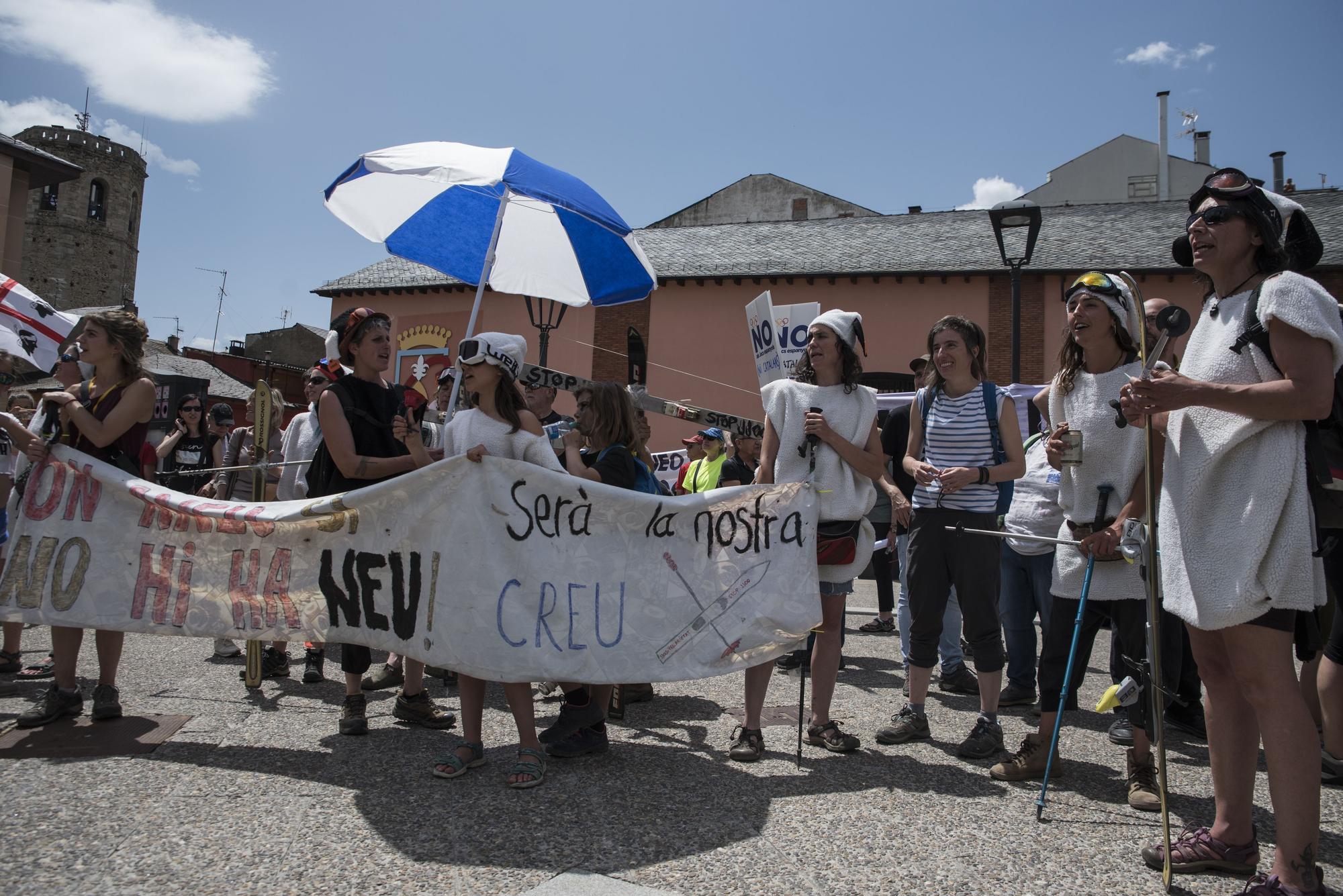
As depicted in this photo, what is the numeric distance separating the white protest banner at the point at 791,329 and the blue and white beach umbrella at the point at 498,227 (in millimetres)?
1879

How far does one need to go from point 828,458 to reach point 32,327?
5578 millimetres

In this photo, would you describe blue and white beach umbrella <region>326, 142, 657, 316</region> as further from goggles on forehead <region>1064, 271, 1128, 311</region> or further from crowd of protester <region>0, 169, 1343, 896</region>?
goggles on forehead <region>1064, 271, 1128, 311</region>

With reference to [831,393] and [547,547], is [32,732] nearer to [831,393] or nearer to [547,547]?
[547,547]

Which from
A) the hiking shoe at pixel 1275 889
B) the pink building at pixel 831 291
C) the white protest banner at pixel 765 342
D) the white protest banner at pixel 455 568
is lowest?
the hiking shoe at pixel 1275 889

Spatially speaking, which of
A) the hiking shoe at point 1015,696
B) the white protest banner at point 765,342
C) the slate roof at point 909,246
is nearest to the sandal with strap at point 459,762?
the hiking shoe at point 1015,696

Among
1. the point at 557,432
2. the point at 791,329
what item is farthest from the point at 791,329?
the point at 557,432

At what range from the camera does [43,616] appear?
4.12 metres

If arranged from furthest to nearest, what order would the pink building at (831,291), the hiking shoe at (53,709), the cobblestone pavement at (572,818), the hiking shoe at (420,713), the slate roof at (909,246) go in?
the slate roof at (909,246) → the pink building at (831,291) → the hiking shoe at (420,713) → the hiking shoe at (53,709) → the cobblestone pavement at (572,818)

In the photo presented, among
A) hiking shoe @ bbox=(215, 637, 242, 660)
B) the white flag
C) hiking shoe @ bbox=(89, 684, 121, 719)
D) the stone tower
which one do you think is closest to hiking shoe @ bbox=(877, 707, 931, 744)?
hiking shoe @ bbox=(89, 684, 121, 719)

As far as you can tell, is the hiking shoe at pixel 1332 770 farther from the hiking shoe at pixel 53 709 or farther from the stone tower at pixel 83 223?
the stone tower at pixel 83 223

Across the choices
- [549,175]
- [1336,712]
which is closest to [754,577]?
[1336,712]

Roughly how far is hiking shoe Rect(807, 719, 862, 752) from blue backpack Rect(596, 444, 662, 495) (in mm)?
1356

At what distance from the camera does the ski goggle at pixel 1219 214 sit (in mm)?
2795

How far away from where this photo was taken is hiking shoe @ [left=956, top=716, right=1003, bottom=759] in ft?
13.2
